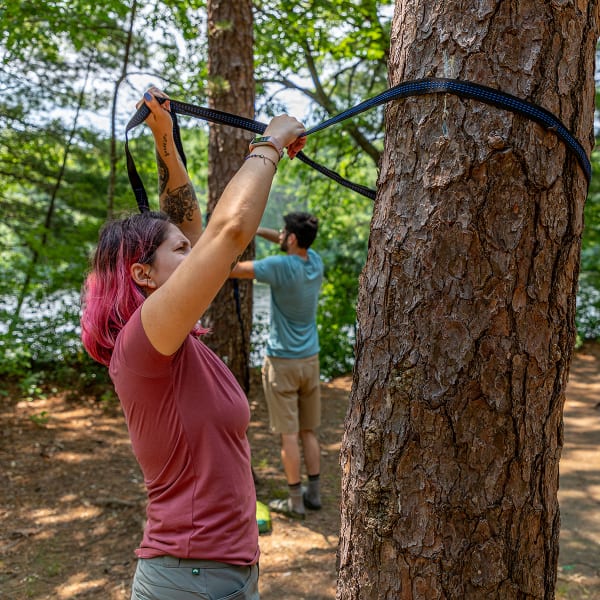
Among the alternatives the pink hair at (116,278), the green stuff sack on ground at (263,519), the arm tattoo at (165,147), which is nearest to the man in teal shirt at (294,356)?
the green stuff sack on ground at (263,519)

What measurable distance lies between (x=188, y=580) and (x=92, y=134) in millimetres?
8169

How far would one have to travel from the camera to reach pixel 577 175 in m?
1.54

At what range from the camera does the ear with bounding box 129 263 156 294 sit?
5.40 ft

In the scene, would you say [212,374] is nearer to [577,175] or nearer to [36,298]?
[577,175]

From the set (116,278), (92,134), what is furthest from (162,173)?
(92,134)

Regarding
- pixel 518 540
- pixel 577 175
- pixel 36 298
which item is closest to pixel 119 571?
pixel 518 540

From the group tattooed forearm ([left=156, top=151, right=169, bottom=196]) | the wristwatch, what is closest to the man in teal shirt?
tattooed forearm ([left=156, top=151, right=169, bottom=196])

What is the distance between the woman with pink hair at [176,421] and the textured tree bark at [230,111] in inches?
120

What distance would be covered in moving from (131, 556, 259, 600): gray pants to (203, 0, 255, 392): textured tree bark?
125 inches

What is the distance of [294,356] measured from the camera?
4.79 meters

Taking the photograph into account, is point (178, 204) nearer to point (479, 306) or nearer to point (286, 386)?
point (479, 306)

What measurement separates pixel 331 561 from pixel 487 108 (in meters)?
3.33

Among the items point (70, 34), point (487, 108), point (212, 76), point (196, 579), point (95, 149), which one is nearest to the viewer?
point (487, 108)

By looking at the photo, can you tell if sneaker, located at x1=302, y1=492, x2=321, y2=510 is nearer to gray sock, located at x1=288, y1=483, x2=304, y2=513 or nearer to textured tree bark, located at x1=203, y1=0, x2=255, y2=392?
gray sock, located at x1=288, y1=483, x2=304, y2=513
